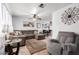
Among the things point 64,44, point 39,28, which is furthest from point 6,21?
point 64,44

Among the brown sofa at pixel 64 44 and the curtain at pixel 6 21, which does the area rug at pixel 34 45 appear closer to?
the brown sofa at pixel 64 44

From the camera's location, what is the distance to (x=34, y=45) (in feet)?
5.99

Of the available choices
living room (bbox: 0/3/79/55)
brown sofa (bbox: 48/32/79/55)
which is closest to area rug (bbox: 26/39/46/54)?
living room (bbox: 0/3/79/55)

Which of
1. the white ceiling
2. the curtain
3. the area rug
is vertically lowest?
the area rug

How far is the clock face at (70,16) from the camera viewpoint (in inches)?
68.0

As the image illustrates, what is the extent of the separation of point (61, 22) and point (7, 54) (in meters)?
1.34

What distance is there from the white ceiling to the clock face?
15 cm

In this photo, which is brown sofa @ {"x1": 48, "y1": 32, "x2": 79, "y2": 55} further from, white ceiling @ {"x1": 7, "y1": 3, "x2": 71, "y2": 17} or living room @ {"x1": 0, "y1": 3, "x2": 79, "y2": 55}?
white ceiling @ {"x1": 7, "y1": 3, "x2": 71, "y2": 17}

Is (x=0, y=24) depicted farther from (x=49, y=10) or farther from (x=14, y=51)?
(x=49, y=10)

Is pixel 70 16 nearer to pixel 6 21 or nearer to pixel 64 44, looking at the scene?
pixel 64 44

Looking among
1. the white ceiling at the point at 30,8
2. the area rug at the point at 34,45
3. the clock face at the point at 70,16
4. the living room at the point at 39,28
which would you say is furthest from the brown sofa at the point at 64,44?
the white ceiling at the point at 30,8

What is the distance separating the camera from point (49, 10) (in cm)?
178

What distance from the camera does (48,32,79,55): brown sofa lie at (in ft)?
5.60
